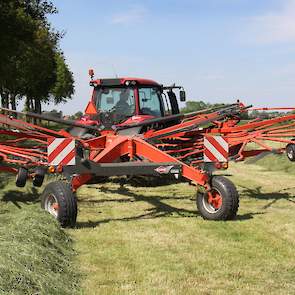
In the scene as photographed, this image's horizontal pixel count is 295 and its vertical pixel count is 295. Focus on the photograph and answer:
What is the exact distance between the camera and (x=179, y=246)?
18.1ft

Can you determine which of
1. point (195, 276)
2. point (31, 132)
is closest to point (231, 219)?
point (195, 276)

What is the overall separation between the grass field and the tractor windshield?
74.6 inches

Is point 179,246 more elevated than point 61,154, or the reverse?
point 61,154

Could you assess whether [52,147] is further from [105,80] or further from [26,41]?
[26,41]

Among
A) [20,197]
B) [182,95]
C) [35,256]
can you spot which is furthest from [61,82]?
[35,256]

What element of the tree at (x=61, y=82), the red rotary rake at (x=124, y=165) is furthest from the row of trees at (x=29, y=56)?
the red rotary rake at (x=124, y=165)

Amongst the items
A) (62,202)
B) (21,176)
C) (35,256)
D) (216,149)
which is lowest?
(35,256)

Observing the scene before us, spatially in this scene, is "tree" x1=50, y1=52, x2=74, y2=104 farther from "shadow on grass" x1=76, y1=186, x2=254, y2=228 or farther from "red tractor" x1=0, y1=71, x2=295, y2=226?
"shadow on grass" x1=76, y1=186, x2=254, y2=228

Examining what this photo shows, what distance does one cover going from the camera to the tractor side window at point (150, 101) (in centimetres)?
1041

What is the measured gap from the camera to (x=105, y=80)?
1053 cm

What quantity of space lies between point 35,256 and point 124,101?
634cm

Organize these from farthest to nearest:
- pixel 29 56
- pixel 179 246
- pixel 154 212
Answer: pixel 29 56
pixel 154 212
pixel 179 246

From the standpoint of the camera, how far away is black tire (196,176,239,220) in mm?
6570

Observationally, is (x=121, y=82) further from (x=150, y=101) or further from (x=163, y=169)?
(x=163, y=169)
